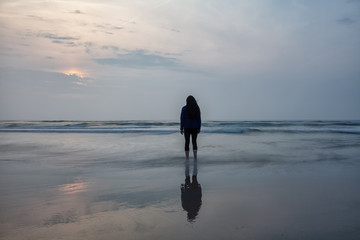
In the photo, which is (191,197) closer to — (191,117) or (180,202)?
(180,202)

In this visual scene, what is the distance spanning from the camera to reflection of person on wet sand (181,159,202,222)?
298cm

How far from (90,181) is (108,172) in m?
0.82

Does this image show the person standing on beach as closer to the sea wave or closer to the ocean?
the ocean

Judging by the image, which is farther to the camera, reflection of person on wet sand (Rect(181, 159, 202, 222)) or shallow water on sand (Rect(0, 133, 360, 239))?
reflection of person on wet sand (Rect(181, 159, 202, 222))

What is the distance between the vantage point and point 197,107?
766cm

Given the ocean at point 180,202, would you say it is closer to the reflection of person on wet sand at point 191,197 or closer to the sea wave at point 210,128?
the reflection of person on wet sand at point 191,197

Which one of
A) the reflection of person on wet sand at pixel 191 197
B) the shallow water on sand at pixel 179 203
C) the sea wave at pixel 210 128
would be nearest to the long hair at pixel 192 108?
the shallow water on sand at pixel 179 203

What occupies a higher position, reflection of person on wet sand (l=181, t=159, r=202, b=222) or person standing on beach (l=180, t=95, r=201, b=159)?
person standing on beach (l=180, t=95, r=201, b=159)

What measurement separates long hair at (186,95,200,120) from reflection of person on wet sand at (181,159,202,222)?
2.86 m

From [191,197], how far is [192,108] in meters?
4.20

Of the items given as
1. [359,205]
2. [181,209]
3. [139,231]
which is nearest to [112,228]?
[139,231]

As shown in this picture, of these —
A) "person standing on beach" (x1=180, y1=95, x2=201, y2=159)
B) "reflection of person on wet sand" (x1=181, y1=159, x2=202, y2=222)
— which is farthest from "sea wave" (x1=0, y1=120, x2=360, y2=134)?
"reflection of person on wet sand" (x1=181, y1=159, x2=202, y2=222)

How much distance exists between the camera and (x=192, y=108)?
758 cm

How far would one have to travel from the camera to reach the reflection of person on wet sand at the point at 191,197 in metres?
2.98
